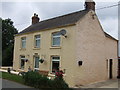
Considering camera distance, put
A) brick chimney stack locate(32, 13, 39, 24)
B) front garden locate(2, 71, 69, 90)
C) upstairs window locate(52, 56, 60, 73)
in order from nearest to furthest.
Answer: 1. front garden locate(2, 71, 69, 90)
2. upstairs window locate(52, 56, 60, 73)
3. brick chimney stack locate(32, 13, 39, 24)

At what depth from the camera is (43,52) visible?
15789 mm

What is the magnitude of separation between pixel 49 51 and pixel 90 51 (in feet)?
13.3

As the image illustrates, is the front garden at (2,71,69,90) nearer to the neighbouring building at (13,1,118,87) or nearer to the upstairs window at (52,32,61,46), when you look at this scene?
the neighbouring building at (13,1,118,87)

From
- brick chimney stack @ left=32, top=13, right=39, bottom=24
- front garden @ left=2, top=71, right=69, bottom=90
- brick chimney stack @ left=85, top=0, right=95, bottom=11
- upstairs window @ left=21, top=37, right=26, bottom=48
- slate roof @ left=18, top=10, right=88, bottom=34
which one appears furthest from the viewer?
brick chimney stack @ left=32, top=13, right=39, bottom=24

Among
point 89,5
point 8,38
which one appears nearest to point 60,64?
point 89,5

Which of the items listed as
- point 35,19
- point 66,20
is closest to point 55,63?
point 66,20

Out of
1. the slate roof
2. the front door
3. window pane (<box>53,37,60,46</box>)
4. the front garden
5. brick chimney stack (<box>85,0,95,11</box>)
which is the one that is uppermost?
brick chimney stack (<box>85,0,95,11</box>)

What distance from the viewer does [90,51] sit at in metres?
14.1

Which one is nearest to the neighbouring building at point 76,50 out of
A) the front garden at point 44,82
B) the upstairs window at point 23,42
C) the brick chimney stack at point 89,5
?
the brick chimney stack at point 89,5

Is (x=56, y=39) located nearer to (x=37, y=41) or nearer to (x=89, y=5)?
(x=37, y=41)

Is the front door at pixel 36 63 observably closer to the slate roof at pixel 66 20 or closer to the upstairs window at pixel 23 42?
the slate roof at pixel 66 20

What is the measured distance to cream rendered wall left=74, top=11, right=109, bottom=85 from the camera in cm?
1286

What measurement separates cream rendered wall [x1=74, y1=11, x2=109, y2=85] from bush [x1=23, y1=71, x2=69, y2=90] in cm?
282

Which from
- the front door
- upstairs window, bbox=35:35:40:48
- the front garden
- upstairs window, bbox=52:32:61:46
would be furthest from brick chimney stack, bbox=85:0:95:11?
the front garden
